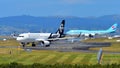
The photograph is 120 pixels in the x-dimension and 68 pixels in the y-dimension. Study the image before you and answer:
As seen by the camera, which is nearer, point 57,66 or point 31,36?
point 57,66

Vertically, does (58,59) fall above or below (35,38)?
below

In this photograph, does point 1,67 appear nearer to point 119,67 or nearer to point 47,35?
point 119,67

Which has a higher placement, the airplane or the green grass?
the airplane

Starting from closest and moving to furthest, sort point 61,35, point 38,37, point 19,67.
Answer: point 19,67
point 38,37
point 61,35

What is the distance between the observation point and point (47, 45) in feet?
417

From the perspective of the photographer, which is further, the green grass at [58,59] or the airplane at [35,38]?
the airplane at [35,38]

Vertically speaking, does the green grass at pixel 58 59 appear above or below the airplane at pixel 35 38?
below

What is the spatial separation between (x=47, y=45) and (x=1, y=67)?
293 feet

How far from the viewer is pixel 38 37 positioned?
135625mm

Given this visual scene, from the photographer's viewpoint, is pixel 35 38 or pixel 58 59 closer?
pixel 58 59

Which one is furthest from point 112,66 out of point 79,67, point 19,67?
point 19,67

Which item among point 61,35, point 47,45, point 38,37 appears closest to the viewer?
point 47,45

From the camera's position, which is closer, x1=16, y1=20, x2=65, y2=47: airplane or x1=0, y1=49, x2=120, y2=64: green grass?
x1=0, y1=49, x2=120, y2=64: green grass

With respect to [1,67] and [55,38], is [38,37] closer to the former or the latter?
[55,38]
